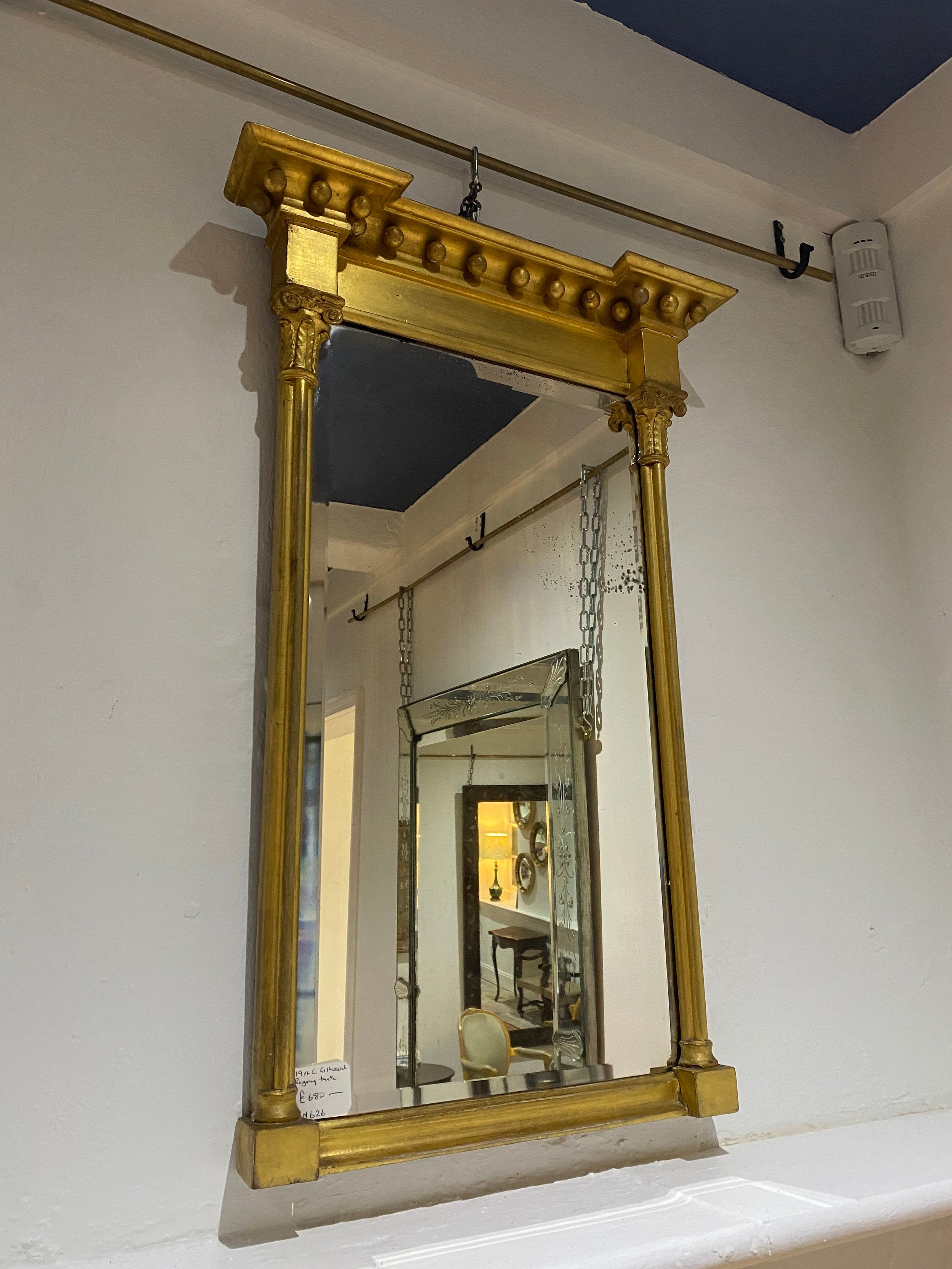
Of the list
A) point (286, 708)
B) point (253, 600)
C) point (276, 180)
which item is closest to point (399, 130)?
point (276, 180)

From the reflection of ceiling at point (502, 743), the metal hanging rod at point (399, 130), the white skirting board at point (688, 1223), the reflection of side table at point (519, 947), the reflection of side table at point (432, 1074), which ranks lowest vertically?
the white skirting board at point (688, 1223)

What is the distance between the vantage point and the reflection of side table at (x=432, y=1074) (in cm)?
82

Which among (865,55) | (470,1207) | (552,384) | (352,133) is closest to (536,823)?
(470,1207)

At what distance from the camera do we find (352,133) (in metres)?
1.03

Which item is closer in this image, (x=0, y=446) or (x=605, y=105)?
(x=0, y=446)

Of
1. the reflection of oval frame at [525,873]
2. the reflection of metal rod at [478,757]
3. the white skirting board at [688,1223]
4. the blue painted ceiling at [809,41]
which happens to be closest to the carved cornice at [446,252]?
the blue painted ceiling at [809,41]

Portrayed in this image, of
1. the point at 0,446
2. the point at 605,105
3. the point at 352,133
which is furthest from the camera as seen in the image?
the point at 605,105

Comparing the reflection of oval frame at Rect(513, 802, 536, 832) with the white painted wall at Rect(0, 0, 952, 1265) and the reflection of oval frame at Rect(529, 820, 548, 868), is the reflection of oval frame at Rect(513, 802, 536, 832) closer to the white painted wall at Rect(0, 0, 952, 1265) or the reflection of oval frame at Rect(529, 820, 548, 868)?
the reflection of oval frame at Rect(529, 820, 548, 868)

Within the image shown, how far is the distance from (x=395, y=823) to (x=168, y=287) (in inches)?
22.6

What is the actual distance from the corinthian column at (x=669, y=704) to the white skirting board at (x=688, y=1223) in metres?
0.12

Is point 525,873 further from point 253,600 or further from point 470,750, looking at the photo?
point 253,600

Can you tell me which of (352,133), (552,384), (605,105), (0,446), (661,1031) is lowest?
(661,1031)

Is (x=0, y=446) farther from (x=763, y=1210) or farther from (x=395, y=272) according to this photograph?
(x=763, y=1210)

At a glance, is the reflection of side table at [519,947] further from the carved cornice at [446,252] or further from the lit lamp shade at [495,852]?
the carved cornice at [446,252]
